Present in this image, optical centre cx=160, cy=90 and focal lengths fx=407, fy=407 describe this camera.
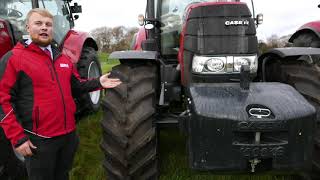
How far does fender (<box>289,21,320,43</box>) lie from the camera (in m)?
→ 5.39

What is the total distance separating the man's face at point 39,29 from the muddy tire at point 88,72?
9.14 ft

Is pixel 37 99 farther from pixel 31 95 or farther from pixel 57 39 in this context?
pixel 57 39

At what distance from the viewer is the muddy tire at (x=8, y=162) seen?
3682 millimetres

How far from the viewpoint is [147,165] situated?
127 inches

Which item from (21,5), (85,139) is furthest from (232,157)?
(21,5)

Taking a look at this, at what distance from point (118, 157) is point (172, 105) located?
122cm

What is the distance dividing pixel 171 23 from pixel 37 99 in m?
2.34

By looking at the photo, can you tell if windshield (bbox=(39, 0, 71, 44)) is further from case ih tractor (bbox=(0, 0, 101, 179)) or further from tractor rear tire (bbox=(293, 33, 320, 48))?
tractor rear tire (bbox=(293, 33, 320, 48))

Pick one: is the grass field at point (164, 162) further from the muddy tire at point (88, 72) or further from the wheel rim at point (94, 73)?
the wheel rim at point (94, 73)

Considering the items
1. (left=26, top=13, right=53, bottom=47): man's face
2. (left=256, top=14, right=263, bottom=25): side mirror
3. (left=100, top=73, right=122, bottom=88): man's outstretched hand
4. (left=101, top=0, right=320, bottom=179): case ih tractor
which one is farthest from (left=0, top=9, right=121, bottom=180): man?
(left=256, top=14, right=263, bottom=25): side mirror

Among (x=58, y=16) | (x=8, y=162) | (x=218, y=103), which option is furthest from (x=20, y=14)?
(x=218, y=103)

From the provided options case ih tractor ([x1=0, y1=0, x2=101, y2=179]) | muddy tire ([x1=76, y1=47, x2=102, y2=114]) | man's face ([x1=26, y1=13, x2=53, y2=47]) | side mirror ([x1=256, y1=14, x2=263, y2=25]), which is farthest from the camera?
muddy tire ([x1=76, y1=47, x2=102, y2=114])

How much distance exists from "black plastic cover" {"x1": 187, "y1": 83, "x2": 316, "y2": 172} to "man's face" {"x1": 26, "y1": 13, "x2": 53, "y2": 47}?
110cm

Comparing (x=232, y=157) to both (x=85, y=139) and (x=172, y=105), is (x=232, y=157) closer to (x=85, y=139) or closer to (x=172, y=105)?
(x=172, y=105)
